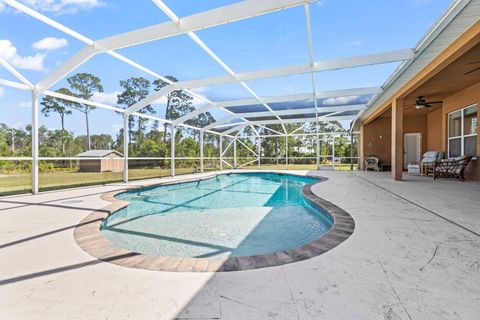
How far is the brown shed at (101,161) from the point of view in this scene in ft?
26.4

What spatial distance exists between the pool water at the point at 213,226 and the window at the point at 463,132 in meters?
6.50

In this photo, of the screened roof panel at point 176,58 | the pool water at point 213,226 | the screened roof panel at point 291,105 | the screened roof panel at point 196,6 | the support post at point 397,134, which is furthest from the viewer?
the screened roof panel at point 291,105

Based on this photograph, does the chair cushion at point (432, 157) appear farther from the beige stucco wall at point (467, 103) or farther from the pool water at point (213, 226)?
the pool water at point (213, 226)

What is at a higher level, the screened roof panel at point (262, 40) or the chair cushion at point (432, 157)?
the screened roof panel at point (262, 40)

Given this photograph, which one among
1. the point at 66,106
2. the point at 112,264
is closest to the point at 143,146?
the point at 66,106

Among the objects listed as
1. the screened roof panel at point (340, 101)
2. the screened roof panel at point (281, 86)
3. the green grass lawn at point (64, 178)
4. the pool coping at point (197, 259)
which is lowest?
the pool coping at point (197, 259)

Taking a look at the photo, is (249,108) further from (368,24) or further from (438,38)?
(438,38)

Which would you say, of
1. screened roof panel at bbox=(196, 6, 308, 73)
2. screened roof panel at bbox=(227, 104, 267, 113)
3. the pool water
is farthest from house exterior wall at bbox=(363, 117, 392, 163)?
the pool water

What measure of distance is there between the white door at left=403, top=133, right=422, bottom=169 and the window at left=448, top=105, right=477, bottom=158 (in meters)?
3.56

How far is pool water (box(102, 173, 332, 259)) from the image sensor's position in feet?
11.0

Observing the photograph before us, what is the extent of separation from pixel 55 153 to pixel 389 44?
9673 mm

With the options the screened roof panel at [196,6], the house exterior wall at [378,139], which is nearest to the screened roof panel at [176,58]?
the screened roof panel at [196,6]

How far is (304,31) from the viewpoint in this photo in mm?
5418

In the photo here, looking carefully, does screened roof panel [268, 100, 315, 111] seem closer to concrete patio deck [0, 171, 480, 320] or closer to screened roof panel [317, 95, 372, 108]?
screened roof panel [317, 95, 372, 108]
